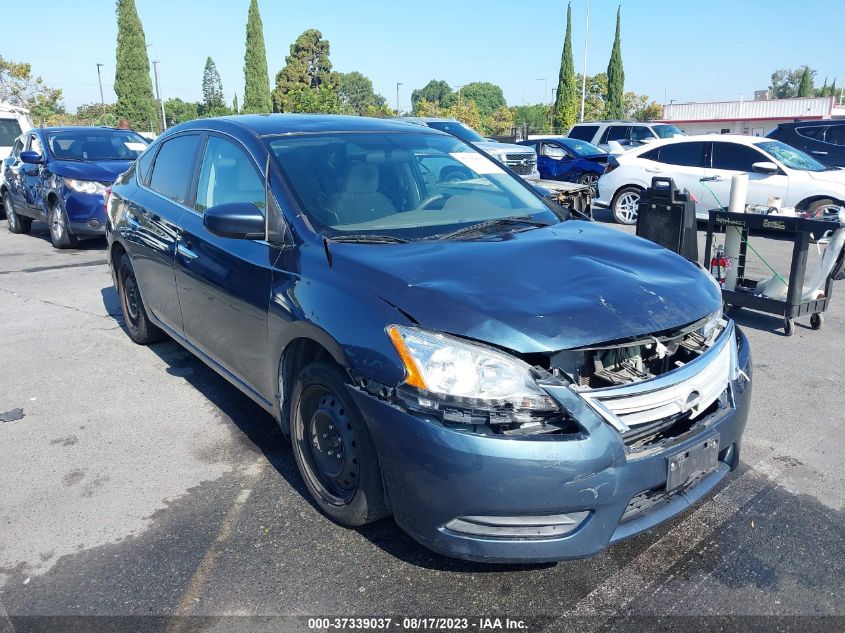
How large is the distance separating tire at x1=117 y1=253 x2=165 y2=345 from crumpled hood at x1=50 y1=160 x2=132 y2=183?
5.03 meters

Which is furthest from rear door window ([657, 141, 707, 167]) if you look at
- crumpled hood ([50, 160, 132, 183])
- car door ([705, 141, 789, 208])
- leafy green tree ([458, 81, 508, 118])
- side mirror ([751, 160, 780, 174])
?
leafy green tree ([458, 81, 508, 118])

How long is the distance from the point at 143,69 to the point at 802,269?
51198 millimetres

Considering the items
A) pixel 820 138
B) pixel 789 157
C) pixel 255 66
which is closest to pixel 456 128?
pixel 789 157

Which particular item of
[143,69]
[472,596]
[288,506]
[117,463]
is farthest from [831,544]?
[143,69]

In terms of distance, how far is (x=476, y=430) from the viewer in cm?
235

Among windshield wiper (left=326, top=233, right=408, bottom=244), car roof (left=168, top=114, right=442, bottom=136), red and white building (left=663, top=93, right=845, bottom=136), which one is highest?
red and white building (left=663, top=93, right=845, bottom=136)

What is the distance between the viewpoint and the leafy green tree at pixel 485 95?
465 feet

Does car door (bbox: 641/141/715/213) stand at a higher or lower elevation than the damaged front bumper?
higher

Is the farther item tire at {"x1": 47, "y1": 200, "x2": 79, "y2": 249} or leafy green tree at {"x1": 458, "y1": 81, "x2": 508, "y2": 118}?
leafy green tree at {"x1": 458, "y1": 81, "x2": 508, "y2": 118}

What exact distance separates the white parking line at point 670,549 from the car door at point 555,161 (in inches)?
559

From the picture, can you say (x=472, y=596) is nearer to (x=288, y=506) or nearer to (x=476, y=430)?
(x=476, y=430)

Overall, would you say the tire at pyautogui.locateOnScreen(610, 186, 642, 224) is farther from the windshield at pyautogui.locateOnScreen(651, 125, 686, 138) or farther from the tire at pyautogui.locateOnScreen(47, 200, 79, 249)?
the tire at pyautogui.locateOnScreen(47, 200, 79, 249)

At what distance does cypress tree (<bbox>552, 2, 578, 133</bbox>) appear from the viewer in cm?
4606

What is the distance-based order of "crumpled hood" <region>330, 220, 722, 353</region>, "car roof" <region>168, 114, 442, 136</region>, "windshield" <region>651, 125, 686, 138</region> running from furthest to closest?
"windshield" <region>651, 125, 686, 138</region> → "car roof" <region>168, 114, 442, 136</region> → "crumpled hood" <region>330, 220, 722, 353</region>
